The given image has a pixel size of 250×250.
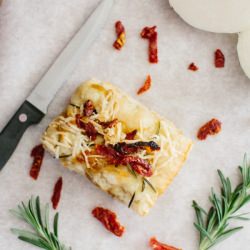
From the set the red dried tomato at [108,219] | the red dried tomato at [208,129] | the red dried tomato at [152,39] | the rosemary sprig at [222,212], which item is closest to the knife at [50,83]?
the red dried tomato at [152,39]

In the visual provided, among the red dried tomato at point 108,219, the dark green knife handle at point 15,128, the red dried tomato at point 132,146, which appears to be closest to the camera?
the red dried tomato at point 132,146

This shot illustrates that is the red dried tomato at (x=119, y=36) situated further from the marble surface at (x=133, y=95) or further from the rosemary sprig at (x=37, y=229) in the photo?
the rosemary sprig at (x=37, y=229)

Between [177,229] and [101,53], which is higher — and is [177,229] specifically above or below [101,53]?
below

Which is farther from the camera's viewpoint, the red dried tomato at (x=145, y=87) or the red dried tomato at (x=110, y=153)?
the red dried tomato at (x=145, y=87)

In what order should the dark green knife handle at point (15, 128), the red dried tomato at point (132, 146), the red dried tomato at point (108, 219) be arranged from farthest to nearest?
1. the red dried tomato at point (108, 219)
2. the dark green knife handle at point (15, 128)
3. the red dried tomato at point (132, 146)

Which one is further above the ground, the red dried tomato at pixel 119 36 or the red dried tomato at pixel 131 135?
the red dried tomato at pixel 119 36

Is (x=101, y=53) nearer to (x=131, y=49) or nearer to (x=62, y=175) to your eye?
(x=131, y=49)

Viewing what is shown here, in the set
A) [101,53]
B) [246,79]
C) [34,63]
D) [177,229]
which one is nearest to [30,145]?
[34,63]
